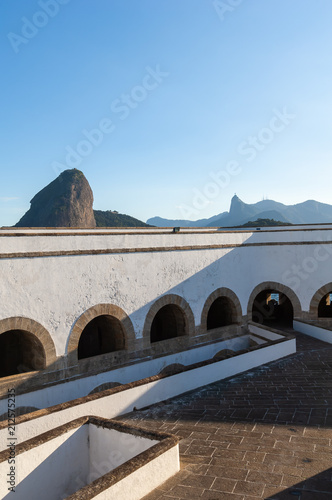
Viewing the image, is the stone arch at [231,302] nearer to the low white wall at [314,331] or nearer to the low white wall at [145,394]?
the low white wall at [314,331]

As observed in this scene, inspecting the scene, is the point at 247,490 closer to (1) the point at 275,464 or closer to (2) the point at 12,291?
(1) the point at 275,464

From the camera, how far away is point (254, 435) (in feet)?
17.1

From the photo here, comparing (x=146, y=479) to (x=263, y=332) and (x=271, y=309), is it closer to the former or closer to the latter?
(x=263, y=332)

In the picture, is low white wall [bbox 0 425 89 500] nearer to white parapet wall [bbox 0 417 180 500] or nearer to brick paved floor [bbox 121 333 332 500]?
white parapet wall [bbox 0 417 180 500]

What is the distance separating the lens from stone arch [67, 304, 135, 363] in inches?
323

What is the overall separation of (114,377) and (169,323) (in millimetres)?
2668

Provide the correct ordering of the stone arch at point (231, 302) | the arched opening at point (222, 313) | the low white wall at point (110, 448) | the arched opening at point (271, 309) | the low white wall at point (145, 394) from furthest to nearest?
the arched opening at point (271, 309), the arched opening at point (222, 313), the stone arch at point (231, 302), the low white wall at point (145, 394), the low white wall at point (110, 448)

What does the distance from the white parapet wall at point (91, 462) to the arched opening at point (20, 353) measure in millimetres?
3057

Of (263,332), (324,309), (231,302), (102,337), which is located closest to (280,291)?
(231,302)

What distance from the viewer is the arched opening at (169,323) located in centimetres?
1073

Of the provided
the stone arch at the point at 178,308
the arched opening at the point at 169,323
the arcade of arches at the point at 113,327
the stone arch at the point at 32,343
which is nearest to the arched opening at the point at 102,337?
A: the arcade of arches at the point at 113,327

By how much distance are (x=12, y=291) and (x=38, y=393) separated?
2.04 meters

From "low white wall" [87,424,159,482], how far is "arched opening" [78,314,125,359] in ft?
13.7

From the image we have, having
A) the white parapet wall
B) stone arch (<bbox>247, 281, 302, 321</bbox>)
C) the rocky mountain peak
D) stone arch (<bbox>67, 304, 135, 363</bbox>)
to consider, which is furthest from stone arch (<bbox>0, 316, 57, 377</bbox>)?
the rocky mountain peak
